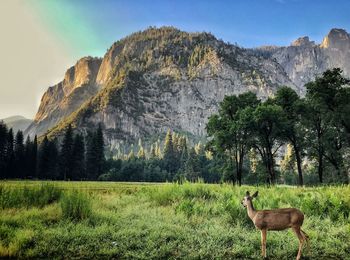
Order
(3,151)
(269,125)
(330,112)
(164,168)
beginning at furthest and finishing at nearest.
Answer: (164,168), (3,151), (269,125), (330,112)

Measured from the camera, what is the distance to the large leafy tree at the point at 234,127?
166ft

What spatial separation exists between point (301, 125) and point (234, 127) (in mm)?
8915

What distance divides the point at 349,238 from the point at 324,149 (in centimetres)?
3640

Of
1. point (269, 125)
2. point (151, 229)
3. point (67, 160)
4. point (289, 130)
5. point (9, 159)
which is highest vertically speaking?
point (269, 125)

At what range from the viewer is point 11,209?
13492 mm

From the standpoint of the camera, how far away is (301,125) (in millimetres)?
47188

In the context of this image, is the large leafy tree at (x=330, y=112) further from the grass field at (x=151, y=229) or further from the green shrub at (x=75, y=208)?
the green shrub at (x=75, y=208)

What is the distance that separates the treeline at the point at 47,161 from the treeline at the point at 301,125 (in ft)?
143

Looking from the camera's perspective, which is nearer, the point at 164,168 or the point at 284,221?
the point at 284,221

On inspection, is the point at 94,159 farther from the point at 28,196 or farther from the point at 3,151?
the point at 28,196

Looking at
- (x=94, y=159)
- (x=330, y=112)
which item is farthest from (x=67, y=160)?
(x=330, y=112)

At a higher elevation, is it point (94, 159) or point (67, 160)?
point (94, 159)

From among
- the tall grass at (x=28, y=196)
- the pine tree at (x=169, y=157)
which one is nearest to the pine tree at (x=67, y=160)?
the pine tree at (x=169, y=157)

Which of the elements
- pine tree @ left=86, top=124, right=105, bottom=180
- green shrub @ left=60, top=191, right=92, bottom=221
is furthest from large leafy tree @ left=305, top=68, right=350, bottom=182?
pine tree @ left=86, top=124, right=105, bottom=180
